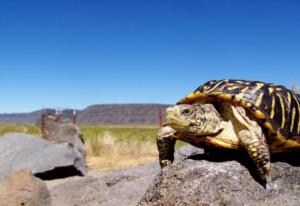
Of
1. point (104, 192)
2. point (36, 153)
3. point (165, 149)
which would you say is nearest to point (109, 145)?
point (36, 153)

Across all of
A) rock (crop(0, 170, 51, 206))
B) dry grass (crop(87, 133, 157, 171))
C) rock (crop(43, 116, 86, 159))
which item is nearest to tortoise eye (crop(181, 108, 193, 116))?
rock (crop(0, 170, 51, 206))

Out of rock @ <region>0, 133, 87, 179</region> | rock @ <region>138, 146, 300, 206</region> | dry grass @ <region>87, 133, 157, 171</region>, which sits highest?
rock @ <region>138, 146, 300, 206</region>

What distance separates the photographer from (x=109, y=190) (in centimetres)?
784

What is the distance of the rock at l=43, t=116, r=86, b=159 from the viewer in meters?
19.7

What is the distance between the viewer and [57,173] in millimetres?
12359

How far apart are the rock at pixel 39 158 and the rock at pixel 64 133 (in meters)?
5.45

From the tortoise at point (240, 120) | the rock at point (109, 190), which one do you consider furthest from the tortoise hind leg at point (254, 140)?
the rock at point (109, 190)

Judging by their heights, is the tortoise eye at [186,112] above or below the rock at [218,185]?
above

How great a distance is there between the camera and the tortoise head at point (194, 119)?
4.24 m

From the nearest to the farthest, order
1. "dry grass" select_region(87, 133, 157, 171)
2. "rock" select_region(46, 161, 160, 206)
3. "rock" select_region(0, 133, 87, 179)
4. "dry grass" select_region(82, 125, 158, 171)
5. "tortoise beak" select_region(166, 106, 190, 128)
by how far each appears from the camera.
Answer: "tortoise beak" select_region(166, 106, 190, 128) → "rock" select_region(46, 161, 160, 206) → "rock" select_region(0, 133, 87, 179) → "dry grass" select_region(87, 133, 157, 171) → "dry grass" select_region(82, 125, 158, 171)

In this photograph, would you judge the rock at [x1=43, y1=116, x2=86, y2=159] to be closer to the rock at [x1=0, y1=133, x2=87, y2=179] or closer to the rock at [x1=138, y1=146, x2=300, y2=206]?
the rock at [x1=0, y1=133, x2=87, y2=179]

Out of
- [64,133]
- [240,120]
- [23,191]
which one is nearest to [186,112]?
[240,120]

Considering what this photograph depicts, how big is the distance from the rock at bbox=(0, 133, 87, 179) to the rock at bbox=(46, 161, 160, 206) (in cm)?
303

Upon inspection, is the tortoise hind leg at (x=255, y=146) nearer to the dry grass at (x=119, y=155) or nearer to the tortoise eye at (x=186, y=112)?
the tortoise eye at (x=186, y=112)
